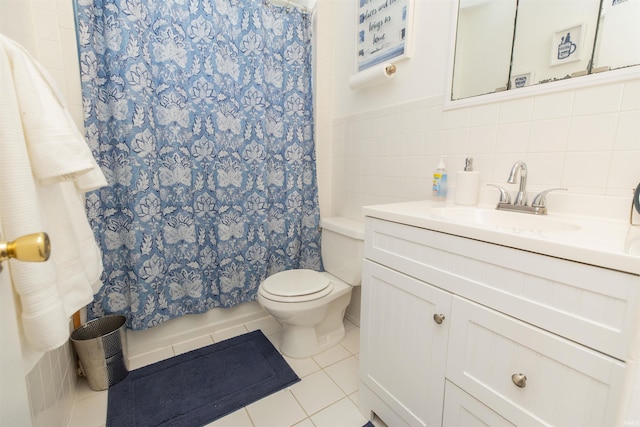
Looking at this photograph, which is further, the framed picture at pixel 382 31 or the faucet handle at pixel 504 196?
the framed picture at pixel 382 31

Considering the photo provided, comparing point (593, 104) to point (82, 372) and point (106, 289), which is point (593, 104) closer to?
point (106, 289)

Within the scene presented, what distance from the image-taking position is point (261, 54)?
1.64m

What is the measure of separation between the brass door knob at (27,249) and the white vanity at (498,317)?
839 millimetres

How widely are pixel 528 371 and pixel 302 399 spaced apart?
97 cm

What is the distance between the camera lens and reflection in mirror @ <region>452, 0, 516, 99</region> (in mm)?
1139

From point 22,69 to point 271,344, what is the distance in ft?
5.12

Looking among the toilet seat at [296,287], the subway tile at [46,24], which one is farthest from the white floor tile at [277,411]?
the subway tile at [46,24]

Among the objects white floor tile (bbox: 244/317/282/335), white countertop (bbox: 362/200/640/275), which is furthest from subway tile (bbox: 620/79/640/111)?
white floor tile (bbox: 244/317/282/335)

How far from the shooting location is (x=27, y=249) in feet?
1.20

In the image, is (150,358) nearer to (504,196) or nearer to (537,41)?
(504,196)

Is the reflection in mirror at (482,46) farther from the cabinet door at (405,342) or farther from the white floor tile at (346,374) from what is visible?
the white floor tile at (346,374)

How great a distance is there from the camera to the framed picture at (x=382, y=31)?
1.41 m

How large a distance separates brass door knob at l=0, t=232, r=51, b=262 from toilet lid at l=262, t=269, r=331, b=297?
3.79 ft

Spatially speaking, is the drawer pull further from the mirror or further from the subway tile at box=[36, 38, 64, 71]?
the subway tile at box=[36, 38, 64, 71]
